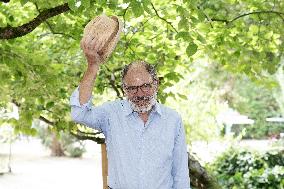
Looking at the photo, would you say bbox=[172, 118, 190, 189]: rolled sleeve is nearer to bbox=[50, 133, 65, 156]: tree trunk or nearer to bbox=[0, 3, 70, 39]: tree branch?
bbox=[0, 3, 70, 39]: tree branch

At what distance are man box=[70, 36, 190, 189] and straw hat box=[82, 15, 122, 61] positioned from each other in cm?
23

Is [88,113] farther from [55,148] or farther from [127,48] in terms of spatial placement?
[55,148]

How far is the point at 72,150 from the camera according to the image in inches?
973

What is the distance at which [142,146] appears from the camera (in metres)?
2.90

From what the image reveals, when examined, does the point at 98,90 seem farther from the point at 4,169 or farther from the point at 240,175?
the point at 4,169

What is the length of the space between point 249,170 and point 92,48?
8.97 meters

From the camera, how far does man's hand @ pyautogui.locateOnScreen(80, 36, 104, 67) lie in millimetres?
2613

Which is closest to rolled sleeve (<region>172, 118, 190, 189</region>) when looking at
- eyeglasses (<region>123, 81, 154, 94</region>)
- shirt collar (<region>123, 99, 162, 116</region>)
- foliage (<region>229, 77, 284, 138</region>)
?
shirt collar (<region>123, 99, 162, 116</region>)

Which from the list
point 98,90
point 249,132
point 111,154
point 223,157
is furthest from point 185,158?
point 249,132

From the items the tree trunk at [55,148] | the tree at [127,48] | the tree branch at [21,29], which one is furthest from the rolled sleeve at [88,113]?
the tree trunk at [55,148]

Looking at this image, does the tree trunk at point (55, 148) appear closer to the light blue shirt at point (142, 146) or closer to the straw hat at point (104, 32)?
the light blue shirt at point (142, 146)

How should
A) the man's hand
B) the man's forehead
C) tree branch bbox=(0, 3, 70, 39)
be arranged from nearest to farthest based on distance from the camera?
the man's hand → the man's forehead → tree branch bbox=(0, 3, 70, 39)

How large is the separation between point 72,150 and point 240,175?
15.5 metres

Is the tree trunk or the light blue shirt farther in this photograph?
the tree trunk
